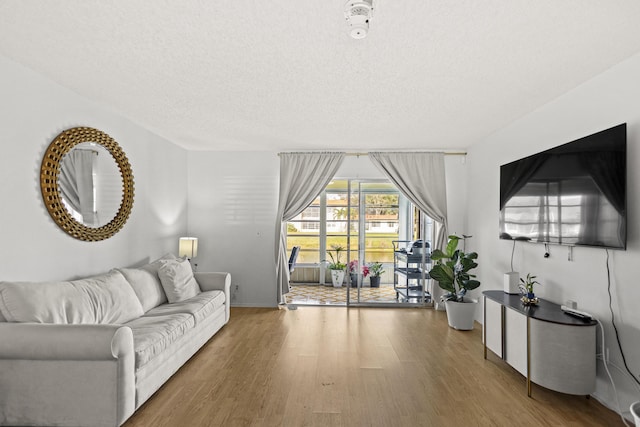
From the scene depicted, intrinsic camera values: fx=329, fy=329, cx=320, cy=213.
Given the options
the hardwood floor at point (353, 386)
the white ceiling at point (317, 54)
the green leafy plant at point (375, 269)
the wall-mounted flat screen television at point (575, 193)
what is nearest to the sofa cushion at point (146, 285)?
the hardwood floor at point (353, 386)

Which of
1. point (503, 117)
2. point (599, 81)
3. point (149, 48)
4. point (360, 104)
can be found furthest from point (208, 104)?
point (599, 81)

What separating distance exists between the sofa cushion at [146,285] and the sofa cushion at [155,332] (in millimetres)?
287

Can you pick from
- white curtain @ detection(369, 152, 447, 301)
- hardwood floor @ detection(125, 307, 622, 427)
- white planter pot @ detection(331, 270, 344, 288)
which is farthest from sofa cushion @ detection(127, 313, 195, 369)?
white curtain @ detection(369, 152, 447, 301)

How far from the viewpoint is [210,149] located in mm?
5480

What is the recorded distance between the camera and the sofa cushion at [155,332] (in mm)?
2462

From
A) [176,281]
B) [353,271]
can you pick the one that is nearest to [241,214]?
[176,281]

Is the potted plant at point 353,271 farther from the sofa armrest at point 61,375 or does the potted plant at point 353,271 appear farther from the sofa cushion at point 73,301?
the sofa armrest at point 61,375

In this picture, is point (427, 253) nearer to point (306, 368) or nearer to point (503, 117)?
point (503, 117)

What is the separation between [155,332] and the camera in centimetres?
273

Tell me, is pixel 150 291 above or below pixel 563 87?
below

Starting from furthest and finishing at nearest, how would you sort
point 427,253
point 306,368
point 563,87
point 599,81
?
point 427,253, point 306,368, point 563,87, point 599,81

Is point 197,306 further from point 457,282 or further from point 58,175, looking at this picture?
point 457,282

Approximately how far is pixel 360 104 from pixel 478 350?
9.79 feet

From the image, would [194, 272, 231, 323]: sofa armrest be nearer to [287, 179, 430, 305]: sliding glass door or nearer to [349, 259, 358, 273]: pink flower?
[287, 179, 430, 305]: sliding glass door
